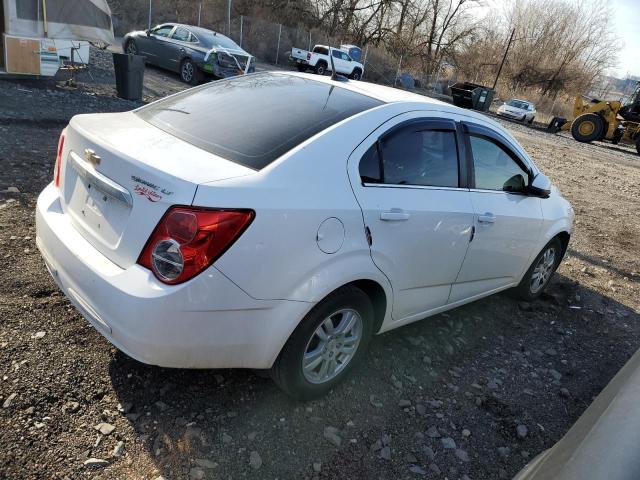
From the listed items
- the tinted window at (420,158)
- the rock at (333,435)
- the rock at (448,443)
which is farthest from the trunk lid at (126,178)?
the rock at (448,443)

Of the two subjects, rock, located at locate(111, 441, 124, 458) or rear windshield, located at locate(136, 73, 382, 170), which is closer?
rock, located at locate(111, 441, 124, 458)

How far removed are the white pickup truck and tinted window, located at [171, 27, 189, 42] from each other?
13753mm

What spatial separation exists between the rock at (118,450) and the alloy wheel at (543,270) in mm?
3657

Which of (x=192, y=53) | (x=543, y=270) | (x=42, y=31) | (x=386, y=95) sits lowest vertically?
(x=543, y=270)

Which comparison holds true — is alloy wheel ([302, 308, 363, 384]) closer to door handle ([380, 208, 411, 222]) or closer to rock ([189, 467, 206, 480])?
door handle ([380, 208, 411, 222])

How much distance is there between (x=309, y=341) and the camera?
2.52 metres

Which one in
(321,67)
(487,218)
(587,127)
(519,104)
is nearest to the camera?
(487,218)

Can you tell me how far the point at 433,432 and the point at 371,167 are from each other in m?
1.56

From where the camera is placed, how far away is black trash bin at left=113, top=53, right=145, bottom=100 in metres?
10.2

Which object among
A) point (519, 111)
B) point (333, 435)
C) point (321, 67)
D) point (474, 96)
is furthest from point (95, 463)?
point (519, 111)

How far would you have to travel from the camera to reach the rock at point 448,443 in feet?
8.88

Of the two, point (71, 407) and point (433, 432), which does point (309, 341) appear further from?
point (71, 407)

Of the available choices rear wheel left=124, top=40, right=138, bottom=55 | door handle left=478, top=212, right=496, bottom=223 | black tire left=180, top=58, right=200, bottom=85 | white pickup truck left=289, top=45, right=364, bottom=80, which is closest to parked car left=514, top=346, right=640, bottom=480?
door handle left=478, top=212, right=496, bottom=223

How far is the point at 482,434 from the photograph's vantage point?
9.36 feet
